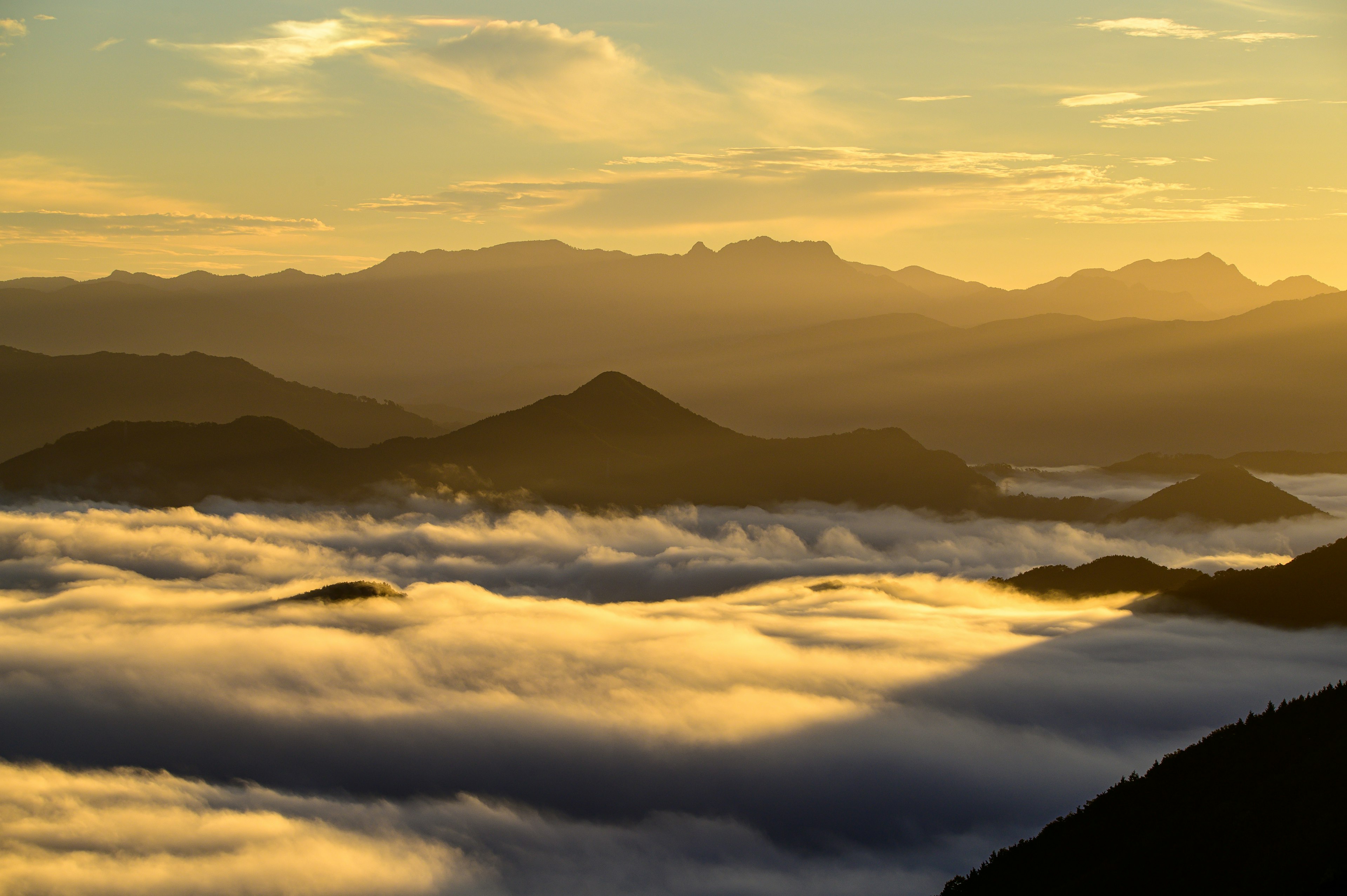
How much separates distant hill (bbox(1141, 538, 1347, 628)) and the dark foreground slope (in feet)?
268

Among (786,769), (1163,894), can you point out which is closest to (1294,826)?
(1163,894)

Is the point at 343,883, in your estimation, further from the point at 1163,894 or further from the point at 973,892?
the point at 1163,894

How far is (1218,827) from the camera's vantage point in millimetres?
66562

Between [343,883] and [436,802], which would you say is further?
[436,802]

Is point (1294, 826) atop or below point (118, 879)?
atop

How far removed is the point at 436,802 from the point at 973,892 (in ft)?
449

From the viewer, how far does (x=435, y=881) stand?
153375 mm

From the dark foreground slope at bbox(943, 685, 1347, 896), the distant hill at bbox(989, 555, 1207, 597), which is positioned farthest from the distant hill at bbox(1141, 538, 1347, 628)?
the dark foreground slope at bbox(943, 685, 1347, 896)

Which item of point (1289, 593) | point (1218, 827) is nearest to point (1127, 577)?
point (1289, 593)

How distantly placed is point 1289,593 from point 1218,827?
10167 cm

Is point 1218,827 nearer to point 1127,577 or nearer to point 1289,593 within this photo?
point 1289,593

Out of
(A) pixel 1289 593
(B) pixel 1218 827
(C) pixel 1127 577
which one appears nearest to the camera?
(B) pixel 1218 827

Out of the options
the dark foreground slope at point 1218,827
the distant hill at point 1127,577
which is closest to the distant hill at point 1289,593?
the distant hill at point 1127,577

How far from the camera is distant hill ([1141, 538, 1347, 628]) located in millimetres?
150625
